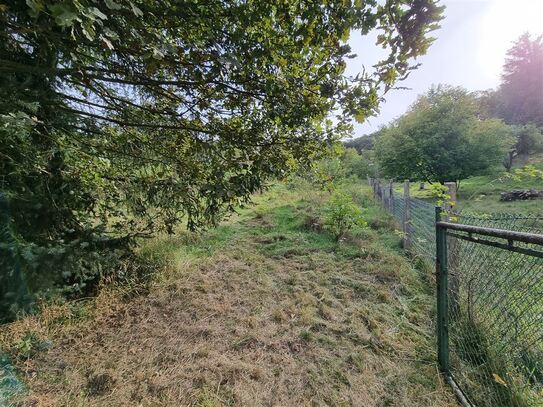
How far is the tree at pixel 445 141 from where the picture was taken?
12922mm

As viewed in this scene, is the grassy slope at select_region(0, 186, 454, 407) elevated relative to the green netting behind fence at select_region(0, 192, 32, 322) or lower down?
lower down

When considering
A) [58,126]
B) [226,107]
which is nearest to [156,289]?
[58,126]

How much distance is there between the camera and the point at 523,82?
97.6ft

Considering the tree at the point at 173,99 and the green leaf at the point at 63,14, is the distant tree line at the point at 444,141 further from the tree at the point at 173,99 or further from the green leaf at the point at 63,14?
the green leaf at the point at 63,14

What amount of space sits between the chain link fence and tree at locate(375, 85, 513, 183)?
12563 millimetres

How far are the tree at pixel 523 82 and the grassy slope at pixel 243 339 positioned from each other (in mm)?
35304

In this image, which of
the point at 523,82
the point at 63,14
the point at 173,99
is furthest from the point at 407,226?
the point at 523,82

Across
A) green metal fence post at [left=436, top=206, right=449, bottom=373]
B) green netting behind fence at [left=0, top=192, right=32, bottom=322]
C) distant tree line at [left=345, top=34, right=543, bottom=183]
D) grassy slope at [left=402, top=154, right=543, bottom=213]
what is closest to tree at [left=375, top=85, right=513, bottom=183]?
distant tree line at [left=345, top=34, right=543, bottom=183]

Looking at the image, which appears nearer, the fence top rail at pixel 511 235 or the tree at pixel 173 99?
the fence top rail at pixel 511 235

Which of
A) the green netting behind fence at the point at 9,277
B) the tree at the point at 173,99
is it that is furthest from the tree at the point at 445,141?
the green netting behind fence at the point at 9,277

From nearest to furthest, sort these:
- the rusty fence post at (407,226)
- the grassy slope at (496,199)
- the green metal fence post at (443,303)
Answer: the green metal fence post at (443,303)
the rusty fence post at (407,226)
the grassy slope at (496,199)

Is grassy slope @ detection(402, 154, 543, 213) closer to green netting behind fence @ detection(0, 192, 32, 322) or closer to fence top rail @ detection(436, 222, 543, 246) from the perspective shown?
fence top rail @ detection(436, 222, 543, 246)

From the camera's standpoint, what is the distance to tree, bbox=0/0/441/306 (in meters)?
1.52

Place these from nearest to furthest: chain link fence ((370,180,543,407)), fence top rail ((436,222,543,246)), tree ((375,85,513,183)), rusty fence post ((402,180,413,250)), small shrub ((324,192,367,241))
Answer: fence top rail ((436,222,543,246)) < chain link fence ((370,180,543,407)) < rusty fence post ((402,180,413,250)) < small shrub ((324,192,367,241)) < tree ((375,85,513,183))
